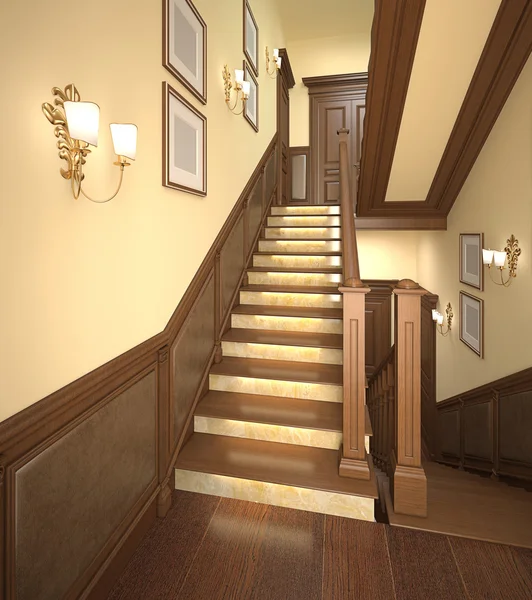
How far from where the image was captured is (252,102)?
13.8ft

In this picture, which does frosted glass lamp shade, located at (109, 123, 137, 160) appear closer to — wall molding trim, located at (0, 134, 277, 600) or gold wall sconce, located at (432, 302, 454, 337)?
wall molding trim, located at (0, 134, 277, 600)

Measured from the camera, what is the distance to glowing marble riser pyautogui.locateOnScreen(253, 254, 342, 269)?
4.12m

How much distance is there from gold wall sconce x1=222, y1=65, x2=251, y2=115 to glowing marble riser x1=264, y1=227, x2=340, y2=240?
1469 millimetres

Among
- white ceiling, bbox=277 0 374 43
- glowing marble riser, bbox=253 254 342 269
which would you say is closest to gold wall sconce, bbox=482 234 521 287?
glowing marble riser, bbox=253 254 342 269

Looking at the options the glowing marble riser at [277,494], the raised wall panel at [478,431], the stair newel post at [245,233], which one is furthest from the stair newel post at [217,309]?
the raised wall panel at [478,431]

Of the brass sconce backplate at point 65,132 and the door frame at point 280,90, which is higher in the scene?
the door frame at point 280,90

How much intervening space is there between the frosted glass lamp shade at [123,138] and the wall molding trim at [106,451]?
0.84 metres

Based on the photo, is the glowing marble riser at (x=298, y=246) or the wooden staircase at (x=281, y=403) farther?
the glowing marble riser at (x=298, y=246)

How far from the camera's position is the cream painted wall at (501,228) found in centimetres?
274

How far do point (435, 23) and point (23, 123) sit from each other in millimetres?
2794

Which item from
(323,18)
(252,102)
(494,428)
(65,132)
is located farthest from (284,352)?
(323,18)

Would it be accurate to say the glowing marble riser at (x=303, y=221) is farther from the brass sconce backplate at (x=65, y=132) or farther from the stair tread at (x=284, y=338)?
the brass sconce backplate at (x=65, y=132)

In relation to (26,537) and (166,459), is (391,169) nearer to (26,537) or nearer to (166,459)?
(166,459)

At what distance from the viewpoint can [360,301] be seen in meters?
2.11
